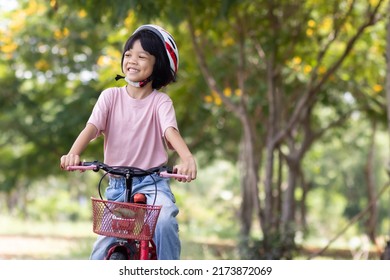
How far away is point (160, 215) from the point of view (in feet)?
13.9

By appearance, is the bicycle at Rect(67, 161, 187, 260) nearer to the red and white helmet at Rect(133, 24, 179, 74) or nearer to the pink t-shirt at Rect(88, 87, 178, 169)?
the pink t-shirt at Rect(88, 87, 178, 169)

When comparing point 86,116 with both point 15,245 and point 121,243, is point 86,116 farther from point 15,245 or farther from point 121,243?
point 121,243

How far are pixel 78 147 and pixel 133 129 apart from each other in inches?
12.1

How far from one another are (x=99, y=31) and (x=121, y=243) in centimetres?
1223

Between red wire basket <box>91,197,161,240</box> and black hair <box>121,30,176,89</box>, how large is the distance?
0.80 meters

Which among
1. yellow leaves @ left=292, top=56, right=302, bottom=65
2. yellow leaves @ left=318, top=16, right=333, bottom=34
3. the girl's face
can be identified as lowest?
the girl's face

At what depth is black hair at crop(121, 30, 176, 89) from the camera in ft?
14.8

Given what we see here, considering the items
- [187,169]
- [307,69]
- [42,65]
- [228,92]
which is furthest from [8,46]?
[187,169]

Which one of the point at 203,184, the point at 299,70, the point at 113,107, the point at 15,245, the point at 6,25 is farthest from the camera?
the point at 203,184

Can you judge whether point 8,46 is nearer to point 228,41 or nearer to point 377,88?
point 228,41

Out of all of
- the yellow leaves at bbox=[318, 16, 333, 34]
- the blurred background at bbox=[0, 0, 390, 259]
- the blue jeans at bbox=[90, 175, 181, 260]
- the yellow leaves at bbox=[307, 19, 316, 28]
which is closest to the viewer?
the blue jeans at bbox=[90, 175, 181, 260]

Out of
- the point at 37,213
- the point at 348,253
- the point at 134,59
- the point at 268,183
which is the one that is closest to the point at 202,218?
the point at 37,213

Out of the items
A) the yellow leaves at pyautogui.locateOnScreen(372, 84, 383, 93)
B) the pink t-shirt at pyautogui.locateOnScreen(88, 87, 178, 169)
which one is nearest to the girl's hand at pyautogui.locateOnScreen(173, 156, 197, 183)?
the pink t-shirt at pyautogui.locateOnScreen(88, 87, 178, 169)

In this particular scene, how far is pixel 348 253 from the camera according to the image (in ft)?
64.6
